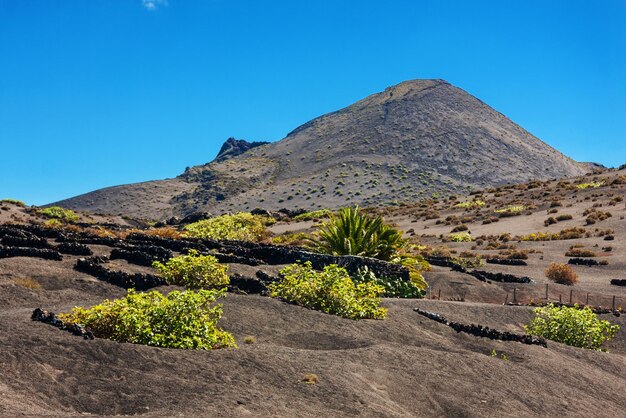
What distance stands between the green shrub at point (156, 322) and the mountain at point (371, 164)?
82435mm

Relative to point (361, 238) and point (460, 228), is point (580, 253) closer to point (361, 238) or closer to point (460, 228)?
point (460, 228)

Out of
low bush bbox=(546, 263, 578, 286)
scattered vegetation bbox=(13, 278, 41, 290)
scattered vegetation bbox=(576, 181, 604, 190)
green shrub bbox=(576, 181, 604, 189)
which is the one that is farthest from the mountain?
scattered vegetation bbox=(13, 278, 41, 290)

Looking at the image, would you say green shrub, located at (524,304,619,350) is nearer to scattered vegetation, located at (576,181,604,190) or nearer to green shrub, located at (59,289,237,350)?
green shrub, located at (59,289,237,350)

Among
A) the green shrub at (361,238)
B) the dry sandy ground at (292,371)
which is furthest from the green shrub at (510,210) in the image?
the dry sandy ground at (292,371)

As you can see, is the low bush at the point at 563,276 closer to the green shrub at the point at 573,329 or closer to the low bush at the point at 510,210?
the green shrub at the point at 573,329

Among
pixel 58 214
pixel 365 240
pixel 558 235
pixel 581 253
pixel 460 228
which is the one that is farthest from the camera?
pixel 58 214

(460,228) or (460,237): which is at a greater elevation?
(460,228)

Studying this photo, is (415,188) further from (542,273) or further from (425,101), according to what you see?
(542,273)

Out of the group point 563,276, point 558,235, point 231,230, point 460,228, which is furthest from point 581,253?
point 231,230

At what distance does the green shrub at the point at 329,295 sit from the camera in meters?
12.6

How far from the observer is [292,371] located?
8.20 metres

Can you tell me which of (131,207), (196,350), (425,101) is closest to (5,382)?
(196,350)

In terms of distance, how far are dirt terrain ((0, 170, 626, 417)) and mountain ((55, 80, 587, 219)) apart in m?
78.6

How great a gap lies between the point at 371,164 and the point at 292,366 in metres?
108
